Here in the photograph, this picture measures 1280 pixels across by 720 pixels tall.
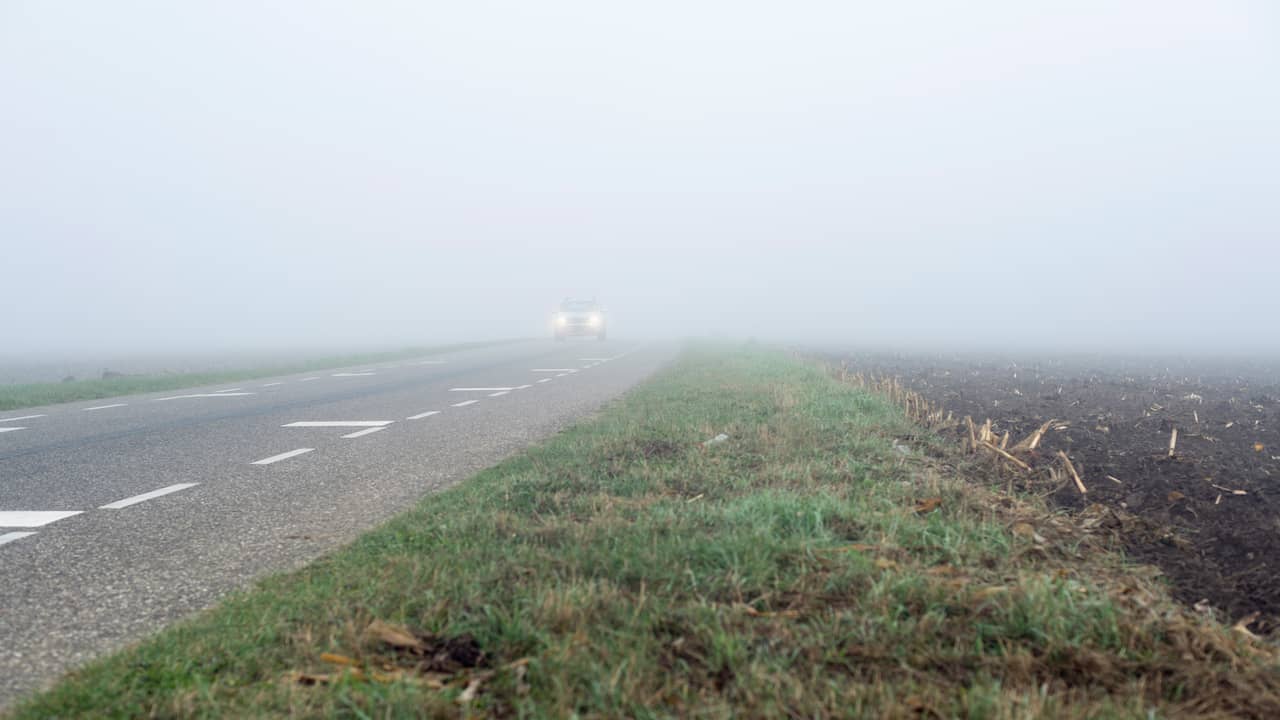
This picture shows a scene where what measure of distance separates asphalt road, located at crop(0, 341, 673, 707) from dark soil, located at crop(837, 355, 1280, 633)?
446 centimetres

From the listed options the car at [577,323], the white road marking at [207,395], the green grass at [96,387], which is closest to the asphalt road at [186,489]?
the white road marking at [207,395]

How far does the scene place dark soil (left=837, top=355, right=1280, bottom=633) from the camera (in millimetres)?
3463

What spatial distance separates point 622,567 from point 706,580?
39 centimetres

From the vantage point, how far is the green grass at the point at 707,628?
7.05ft

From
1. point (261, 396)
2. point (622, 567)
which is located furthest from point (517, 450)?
point (261, 396)

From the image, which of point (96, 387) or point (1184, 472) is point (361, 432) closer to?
point (1184, 472)

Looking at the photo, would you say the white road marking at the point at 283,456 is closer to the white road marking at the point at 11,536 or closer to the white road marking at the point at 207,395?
the white road marking at the point at 11,536

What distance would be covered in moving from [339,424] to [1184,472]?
8.62m

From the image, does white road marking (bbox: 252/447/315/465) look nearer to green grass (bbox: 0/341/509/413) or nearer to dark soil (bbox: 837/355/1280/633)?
dark soil (bbox: 837/355/1280/633)

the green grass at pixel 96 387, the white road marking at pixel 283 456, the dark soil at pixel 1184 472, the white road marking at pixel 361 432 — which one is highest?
the green grass at pixel 96 387

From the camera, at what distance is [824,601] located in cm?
281

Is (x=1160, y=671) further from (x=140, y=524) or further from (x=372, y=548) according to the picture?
(x=140, y=524)

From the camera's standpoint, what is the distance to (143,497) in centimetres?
512

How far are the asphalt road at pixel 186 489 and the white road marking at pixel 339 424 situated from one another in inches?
1.2
